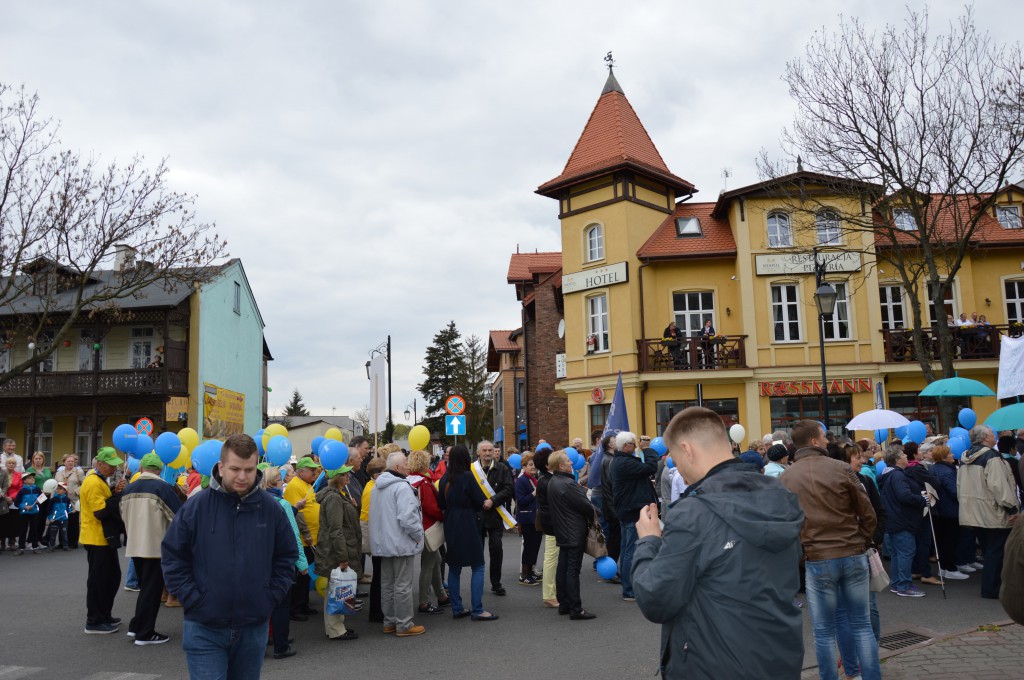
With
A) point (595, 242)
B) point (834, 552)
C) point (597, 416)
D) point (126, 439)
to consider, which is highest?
point (595, 242)

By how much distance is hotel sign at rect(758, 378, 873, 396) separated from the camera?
25.6m

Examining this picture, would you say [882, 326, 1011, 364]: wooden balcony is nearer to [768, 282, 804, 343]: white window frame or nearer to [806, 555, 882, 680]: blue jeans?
[768, 282, 804, 343]: white window frame

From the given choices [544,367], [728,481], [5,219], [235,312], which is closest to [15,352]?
[235,312]

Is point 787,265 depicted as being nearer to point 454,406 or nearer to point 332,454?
point 454,406

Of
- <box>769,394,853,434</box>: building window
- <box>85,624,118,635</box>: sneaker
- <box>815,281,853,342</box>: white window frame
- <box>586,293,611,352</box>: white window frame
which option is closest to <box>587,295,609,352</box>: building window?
<box>586,293,611,352</box>: white window frame

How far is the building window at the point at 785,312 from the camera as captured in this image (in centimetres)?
2636

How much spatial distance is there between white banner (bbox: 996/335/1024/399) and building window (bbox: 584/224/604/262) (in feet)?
54.0

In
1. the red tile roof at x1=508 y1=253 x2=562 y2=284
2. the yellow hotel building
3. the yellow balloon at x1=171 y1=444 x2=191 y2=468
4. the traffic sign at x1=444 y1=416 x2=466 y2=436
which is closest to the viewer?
the yellow balloon at x1=171 y1=444 x2=191 y2=468

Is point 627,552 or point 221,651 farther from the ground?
point 221,651

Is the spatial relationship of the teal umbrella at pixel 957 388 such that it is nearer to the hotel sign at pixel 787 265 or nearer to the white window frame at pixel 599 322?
the hotel sign at pixel 787 265

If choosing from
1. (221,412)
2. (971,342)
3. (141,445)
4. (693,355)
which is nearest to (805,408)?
(693,355)

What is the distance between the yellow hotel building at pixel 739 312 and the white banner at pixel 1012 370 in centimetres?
1314

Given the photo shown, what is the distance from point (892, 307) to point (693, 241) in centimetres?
719

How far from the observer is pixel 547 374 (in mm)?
34125
